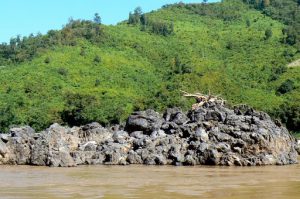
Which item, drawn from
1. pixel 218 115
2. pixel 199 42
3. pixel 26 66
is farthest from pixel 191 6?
pixel 218 115

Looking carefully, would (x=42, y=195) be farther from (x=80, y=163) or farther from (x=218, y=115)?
(x=218, y=115)

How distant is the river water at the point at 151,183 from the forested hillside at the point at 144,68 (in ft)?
116

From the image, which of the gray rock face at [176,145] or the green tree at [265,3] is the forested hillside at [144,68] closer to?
the green tree at [265,3]

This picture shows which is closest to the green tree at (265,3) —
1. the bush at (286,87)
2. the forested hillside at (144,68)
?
the forested hillside at (144,68)

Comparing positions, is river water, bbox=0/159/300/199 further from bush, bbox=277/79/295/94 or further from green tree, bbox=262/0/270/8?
green tree, bbox=262/0/270/8

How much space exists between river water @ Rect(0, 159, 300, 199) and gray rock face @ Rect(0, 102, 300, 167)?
310 cm

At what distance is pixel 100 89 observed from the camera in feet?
267

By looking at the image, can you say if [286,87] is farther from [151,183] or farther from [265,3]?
[265,3]

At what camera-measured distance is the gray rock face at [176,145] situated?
31.5m

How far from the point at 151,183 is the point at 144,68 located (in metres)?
73.5

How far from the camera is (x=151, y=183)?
20.9 meters

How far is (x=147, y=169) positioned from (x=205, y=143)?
5.07 meters

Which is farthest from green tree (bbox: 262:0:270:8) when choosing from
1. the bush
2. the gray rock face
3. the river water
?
the river water

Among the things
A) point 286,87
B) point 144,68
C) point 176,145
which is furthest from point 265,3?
point 176,145
